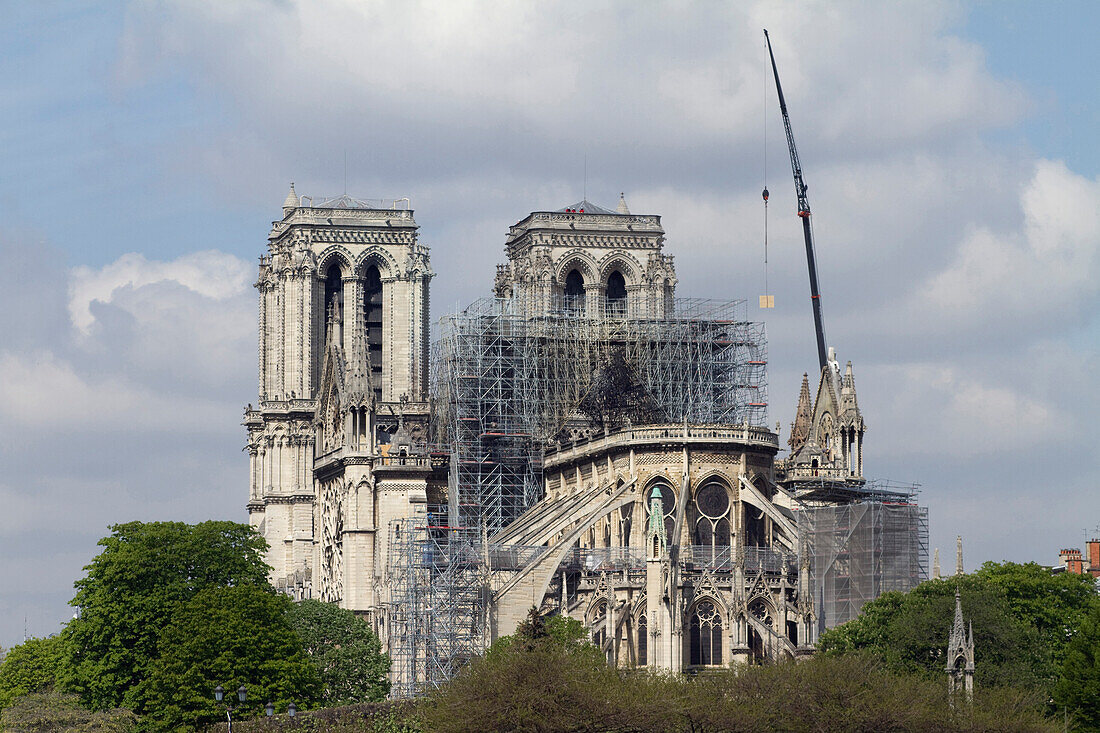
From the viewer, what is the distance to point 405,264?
149 metres

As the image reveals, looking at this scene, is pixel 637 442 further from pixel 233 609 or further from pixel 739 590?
pixel 233 609

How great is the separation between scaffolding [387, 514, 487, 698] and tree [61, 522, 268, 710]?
396 inches

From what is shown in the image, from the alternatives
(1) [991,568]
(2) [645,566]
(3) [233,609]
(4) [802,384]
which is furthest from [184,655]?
(4) [802,384]

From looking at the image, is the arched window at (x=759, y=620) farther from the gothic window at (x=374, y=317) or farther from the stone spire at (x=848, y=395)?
the gothic window at (x=374, y=317)

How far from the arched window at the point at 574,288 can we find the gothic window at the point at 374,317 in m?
13.7

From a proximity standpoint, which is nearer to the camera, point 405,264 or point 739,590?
point 739,590

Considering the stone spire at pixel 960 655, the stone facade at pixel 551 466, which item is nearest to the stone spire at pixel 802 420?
the stone facade at pixel 551 466

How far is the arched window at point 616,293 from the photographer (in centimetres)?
14112

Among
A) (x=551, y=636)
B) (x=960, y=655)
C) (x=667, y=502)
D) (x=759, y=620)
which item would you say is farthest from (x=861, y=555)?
(x=960, y=655)

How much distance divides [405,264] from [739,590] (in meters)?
47.7

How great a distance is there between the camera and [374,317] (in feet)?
494

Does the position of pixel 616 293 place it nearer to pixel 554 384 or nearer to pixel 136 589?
pixel 554 384

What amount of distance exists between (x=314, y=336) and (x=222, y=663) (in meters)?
55.6

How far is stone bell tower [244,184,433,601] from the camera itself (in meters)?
145
